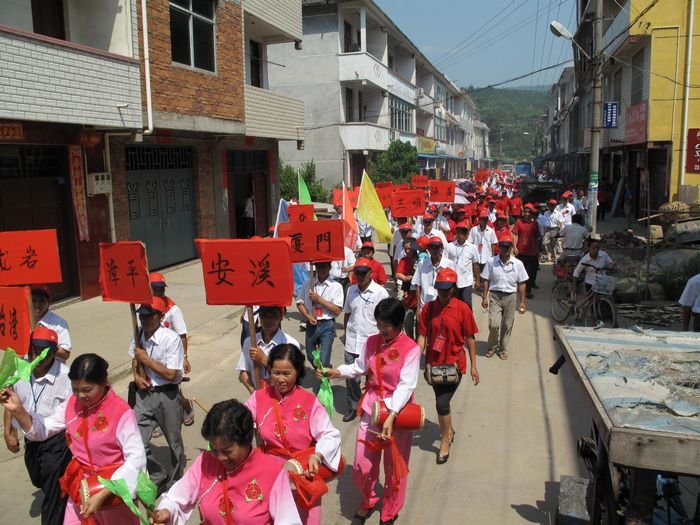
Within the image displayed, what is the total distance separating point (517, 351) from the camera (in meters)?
9.20

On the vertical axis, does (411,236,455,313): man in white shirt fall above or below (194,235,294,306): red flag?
below

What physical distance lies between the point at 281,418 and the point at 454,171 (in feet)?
227

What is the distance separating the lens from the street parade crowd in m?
2.92

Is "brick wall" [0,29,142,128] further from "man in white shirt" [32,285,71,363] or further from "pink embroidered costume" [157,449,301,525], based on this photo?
"pink embroidered costume" [157,449,301,525]

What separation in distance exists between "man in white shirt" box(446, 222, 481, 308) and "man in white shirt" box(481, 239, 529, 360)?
0.33 metres

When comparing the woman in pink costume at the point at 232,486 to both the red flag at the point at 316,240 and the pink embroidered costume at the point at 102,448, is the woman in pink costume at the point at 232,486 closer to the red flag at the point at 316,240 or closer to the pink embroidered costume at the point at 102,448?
the pink embroidered costume at the point at 102,448

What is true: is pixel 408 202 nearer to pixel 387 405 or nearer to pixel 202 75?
pixel 202 75

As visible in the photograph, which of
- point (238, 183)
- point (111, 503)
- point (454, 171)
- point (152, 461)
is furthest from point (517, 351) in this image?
point (454, 171)

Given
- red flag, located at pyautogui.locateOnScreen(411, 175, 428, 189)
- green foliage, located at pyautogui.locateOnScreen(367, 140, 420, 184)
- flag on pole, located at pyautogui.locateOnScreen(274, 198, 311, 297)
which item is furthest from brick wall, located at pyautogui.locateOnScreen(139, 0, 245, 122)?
green foliage, located at pyautogui.locateOnScreen(367, 140, 420, 184)

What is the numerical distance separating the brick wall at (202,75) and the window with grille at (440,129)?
127ft

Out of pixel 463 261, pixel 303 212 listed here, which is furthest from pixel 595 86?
pixel 303 212

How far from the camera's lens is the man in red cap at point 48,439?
4059 mm

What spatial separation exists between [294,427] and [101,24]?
35.0 ft

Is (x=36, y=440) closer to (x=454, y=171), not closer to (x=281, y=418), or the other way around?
(x=281, y=418)
